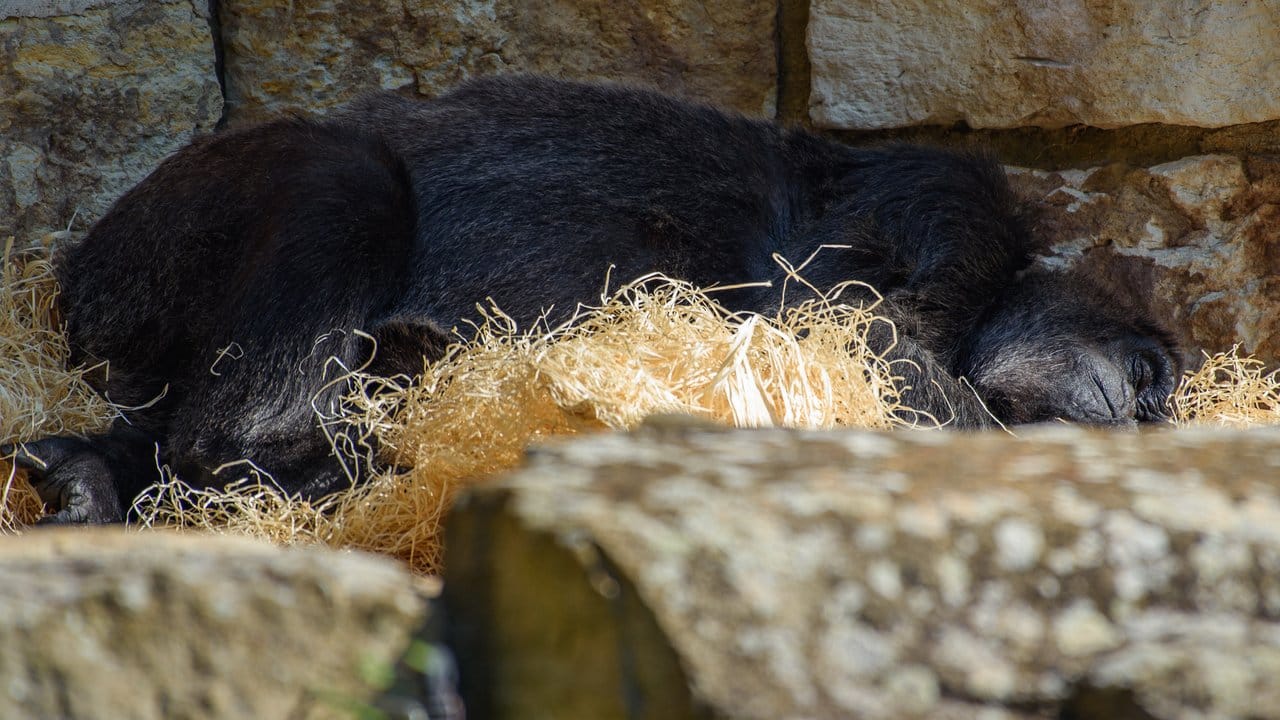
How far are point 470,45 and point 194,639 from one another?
2642mm

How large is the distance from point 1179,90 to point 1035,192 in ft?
1.43

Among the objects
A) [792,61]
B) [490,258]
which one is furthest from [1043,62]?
[490,258]

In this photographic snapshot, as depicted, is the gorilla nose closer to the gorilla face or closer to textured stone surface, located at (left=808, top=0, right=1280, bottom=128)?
the gorilla face

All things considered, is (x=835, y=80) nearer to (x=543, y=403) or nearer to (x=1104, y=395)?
(x=1104, y=395)

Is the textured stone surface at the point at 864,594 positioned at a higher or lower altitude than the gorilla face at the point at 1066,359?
higher

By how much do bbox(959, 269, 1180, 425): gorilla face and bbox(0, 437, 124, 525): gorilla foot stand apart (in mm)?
1923

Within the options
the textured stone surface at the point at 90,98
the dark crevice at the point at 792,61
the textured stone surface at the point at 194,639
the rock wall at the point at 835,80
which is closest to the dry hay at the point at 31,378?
the textured stone surface at the point at 90,98

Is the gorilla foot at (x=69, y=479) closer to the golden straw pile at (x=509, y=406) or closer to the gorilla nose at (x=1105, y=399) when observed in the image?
the golden straw pile at (x=509, y=406)

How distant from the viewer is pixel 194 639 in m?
1.06

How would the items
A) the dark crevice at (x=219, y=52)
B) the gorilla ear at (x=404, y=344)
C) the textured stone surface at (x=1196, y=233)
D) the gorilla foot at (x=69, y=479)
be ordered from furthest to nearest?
the dark crevice at (x=219, y=52), the textured stone surface at (x=1196, y=233), the gorilla ear at (x=404, y=344), the gorilla foot at (x=69, y=479)

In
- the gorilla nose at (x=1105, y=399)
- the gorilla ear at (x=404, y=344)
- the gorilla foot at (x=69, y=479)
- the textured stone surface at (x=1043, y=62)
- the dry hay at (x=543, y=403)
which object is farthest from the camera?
the textured stone surface at (x=1043, y=62)

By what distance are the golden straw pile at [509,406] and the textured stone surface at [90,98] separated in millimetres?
722

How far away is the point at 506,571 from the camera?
3.50 feet

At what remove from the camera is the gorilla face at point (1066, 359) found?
2.85 metres
